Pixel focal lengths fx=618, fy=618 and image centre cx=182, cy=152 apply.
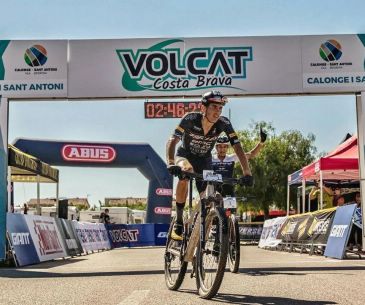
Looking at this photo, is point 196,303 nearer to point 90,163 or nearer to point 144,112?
point 144,112

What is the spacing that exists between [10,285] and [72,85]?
5.72m

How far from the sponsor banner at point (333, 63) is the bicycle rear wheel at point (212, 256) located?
7.56 m

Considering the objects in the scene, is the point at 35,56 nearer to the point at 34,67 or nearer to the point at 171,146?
the point at 34,67

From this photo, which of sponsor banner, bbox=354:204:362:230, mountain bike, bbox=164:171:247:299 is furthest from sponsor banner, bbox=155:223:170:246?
mountain bike, bbox=164:171:247:299

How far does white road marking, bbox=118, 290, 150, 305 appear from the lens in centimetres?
559

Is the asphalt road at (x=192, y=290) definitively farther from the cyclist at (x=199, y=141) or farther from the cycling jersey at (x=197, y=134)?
the cycling jersey at (x=197, y=134)

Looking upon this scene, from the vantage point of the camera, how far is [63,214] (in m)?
25.1

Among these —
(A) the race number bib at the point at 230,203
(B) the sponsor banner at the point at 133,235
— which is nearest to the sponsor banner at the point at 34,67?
(A) the race number bib at the point at 230,203

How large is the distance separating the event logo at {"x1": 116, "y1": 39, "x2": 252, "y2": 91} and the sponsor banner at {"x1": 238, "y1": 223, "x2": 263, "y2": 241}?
23.2 meters

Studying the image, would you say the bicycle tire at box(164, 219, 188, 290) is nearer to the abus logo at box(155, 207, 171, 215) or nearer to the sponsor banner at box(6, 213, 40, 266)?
the sponsor banner at box(6, 213, 40, 266)

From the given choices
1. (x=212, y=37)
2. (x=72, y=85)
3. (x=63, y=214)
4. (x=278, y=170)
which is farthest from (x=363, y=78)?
(x=278, y=170)

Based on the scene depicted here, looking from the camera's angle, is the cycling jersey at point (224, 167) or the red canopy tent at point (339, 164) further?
the red canopy tent at point (339, 164)

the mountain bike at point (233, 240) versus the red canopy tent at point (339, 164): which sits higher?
the red canopy tent at point (339, 164)

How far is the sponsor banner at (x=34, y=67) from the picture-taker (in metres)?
12.7
